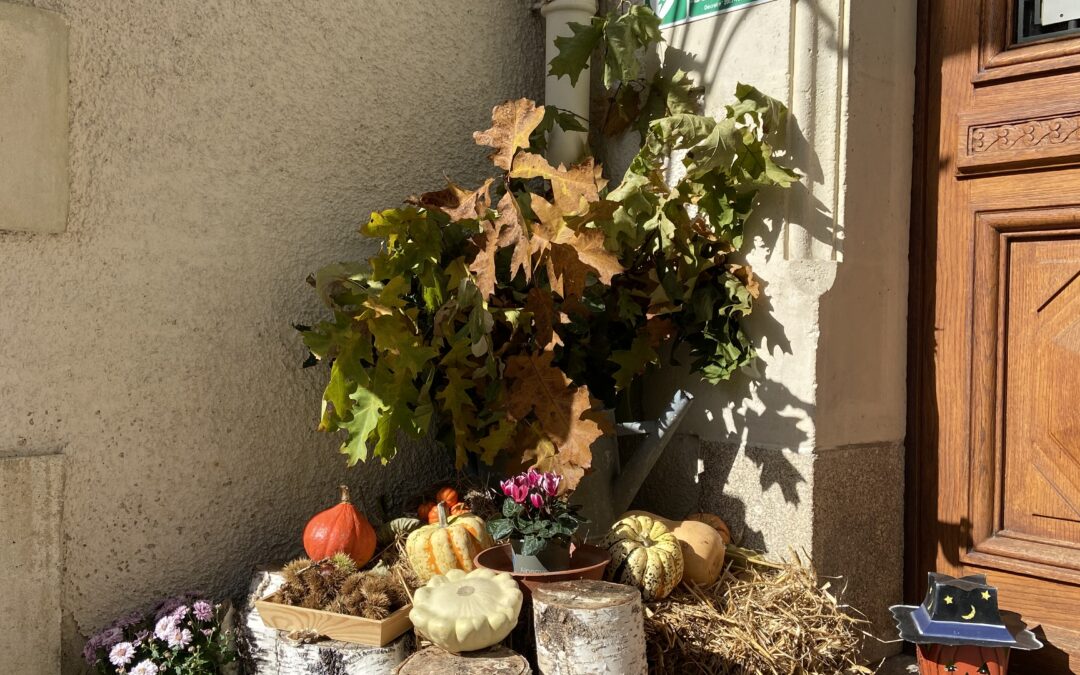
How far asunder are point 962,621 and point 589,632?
1.06 metres

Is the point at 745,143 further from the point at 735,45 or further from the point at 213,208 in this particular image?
the point at 213,208

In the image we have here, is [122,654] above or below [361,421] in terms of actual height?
below

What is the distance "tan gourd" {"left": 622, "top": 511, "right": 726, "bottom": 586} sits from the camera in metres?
2.46

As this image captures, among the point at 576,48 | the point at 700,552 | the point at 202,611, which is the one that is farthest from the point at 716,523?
the point at 576,48

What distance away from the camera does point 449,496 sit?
2662mm

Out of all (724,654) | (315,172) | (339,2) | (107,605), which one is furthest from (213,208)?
(724,654)

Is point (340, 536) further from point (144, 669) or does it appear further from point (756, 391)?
point (756, 391)

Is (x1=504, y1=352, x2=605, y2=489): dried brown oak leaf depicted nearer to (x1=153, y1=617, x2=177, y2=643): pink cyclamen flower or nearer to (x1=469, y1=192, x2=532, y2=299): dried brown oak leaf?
(x1=469, y1=192, x2=532, y2=299): dried brown oak leaf

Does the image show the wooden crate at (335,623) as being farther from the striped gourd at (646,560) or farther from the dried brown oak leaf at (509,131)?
the dried brown oak leaf at (509,131)

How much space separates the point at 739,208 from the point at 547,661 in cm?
143

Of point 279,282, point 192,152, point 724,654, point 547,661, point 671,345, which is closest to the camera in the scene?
point 547,661

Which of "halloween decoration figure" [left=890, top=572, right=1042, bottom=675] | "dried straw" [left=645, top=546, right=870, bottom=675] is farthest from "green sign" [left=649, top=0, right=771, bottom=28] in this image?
"halloween decoration figure" [left=890, top=572, right=1042, bottom=675]

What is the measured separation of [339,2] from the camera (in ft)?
9.27

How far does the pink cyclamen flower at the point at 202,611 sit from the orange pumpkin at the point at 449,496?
66 cm
